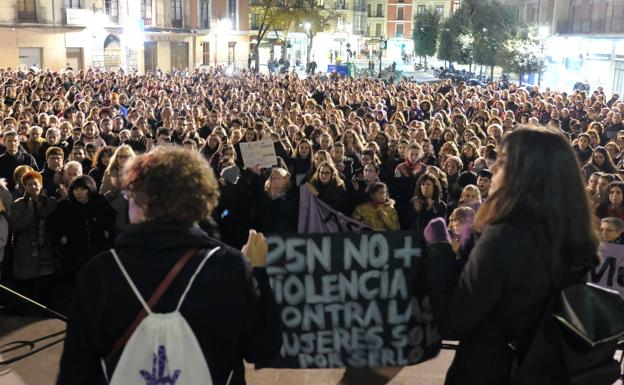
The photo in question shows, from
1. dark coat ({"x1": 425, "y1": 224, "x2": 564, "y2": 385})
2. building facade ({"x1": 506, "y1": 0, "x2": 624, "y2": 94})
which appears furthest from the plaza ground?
building facade ({"x1": 506, "y1": 0, "x2": 624, "y2": 94})

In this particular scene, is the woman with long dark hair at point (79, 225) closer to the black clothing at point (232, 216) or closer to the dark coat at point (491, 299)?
the black clothing at point (232, 216)

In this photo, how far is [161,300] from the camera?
7.18 ft

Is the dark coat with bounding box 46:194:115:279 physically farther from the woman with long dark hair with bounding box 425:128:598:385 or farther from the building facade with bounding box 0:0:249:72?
the building facade with bounding box 0:0:249:72

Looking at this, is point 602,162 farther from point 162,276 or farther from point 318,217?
point 162,276

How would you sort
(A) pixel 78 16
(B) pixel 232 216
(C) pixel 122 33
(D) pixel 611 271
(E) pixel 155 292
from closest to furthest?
(E) pixel 155 292, (D) pixel 611 271, (B) pixel 232 216, (A) pixel 78 16, (C) pixel 122 33

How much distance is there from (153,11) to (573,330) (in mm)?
51452

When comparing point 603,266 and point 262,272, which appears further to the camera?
point 603,266

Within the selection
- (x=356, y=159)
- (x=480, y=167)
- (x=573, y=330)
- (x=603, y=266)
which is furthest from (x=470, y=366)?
(x=356, y=159)

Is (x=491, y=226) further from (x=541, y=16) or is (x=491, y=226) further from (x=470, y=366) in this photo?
(x=541, y=16)

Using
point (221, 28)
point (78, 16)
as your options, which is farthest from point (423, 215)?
point (221, 28)

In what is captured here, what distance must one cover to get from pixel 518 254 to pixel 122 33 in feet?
152

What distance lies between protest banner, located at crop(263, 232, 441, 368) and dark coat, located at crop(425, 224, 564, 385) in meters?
0.76

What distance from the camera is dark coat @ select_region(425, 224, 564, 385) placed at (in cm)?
238

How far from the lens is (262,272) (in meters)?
2.72
